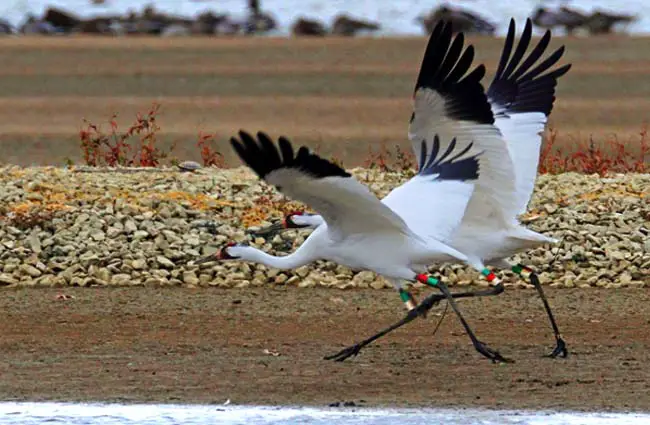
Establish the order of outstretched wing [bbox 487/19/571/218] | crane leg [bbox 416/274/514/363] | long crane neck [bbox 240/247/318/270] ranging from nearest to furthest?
1. crane leg [bbox 416/274/514/363]
2. long crane neck [bbox 240/247/318/270]
3. outstretched wing [bbox 487/19/571/218]

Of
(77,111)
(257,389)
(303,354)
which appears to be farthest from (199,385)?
(77,111)

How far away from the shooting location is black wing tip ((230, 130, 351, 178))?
918 cm

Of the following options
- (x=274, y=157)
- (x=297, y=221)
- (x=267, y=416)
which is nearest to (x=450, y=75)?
(x=297, y=221)

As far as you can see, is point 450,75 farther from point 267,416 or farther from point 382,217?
point 267,416

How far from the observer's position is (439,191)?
1138 cm

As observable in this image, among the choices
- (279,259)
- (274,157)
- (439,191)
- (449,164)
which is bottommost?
(279,259)

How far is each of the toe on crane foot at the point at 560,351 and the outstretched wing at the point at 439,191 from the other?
2.96 ft

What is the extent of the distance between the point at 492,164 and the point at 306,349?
1.81 meters

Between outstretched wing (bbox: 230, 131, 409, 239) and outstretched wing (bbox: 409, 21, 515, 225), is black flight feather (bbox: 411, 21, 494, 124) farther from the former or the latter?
outstretched wing (bbox: 230, 131, 409, 239)

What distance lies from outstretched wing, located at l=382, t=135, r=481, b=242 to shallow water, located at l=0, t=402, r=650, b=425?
1991 millimetres

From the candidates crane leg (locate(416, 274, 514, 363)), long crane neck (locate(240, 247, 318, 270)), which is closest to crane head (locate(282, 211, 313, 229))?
long crane neck (locate(240, 247, 318, 270))

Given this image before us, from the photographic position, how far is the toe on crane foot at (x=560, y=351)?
1083 centimetres

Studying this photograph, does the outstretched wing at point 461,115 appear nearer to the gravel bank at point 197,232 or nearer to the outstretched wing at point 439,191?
the outstretched wing at point 439,191

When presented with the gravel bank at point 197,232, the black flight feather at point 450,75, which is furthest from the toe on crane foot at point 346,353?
the gravel bank at point 197,232
